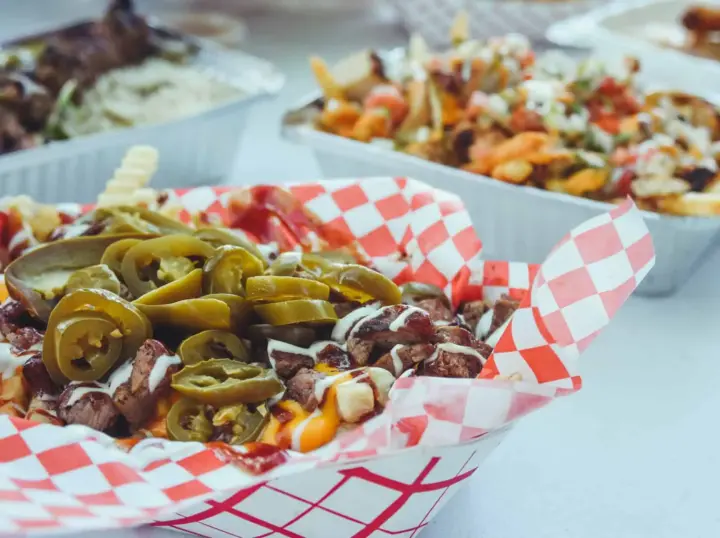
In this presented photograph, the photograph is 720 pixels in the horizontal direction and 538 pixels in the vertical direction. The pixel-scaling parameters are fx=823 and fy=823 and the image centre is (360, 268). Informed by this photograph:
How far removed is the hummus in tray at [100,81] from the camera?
163 centimetres

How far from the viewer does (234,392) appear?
798mm

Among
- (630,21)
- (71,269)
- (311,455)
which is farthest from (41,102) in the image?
(630,21)

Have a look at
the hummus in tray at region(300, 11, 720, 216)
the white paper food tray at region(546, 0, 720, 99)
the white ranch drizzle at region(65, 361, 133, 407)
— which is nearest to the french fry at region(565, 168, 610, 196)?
the hummus in tray at region(300, 11, 720, 216)

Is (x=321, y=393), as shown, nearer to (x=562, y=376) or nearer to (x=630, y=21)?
(x=562, y=376)

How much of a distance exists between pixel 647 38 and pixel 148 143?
4.57 feet

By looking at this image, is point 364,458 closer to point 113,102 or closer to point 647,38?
point 113,102

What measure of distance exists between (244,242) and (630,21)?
1.69 meters

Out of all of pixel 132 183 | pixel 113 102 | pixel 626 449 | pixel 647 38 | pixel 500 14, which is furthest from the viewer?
pixel 500 14

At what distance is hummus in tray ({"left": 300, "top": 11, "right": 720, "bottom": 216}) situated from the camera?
1.37 m

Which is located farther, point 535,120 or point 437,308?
point 535,120

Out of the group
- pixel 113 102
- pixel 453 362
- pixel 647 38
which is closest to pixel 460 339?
pixel 453 362

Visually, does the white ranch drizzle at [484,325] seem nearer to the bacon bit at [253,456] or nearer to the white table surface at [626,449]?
the white table surface at [626,449]

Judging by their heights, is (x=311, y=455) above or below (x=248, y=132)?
above

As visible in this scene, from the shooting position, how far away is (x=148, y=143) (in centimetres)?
157
